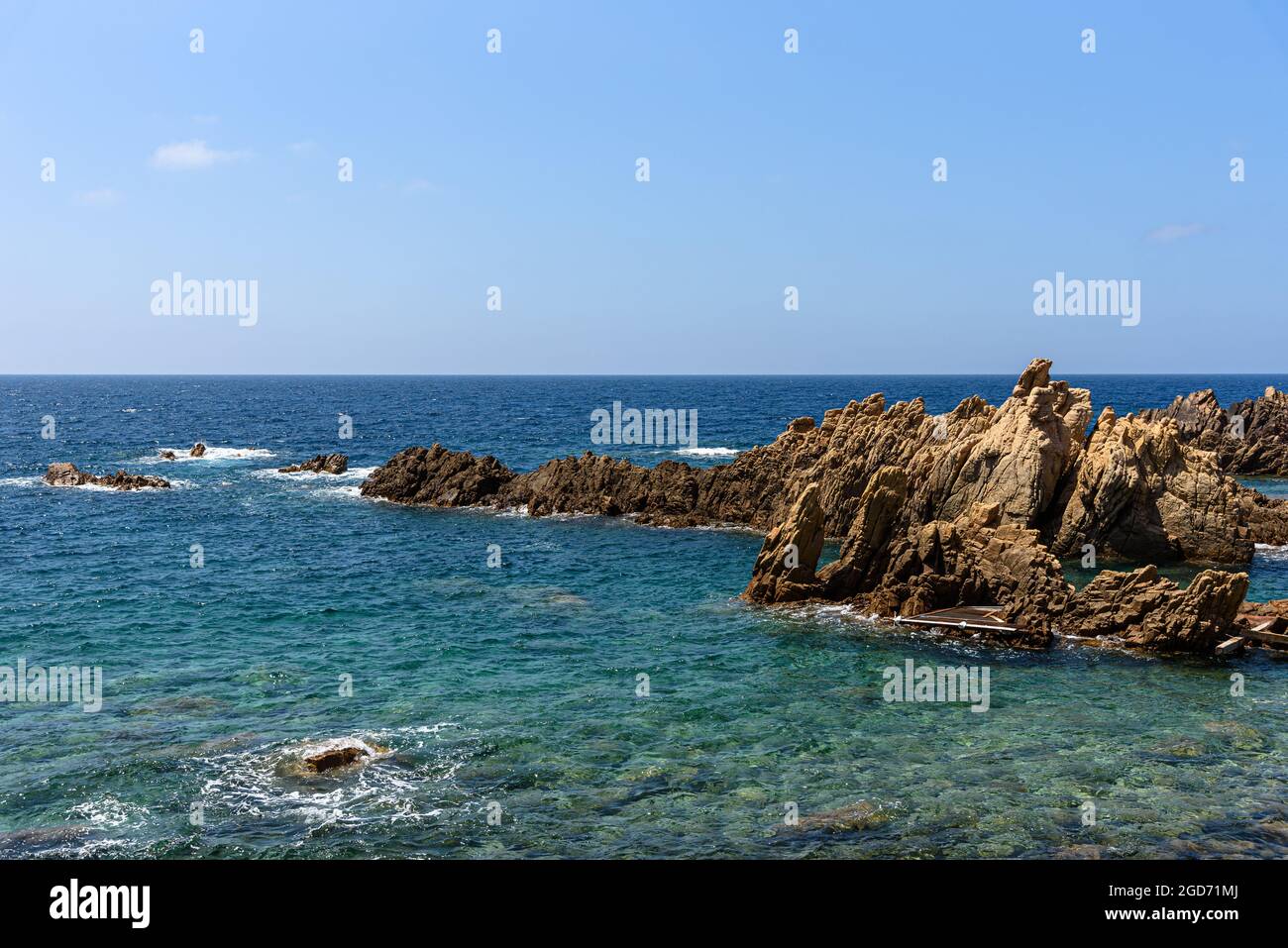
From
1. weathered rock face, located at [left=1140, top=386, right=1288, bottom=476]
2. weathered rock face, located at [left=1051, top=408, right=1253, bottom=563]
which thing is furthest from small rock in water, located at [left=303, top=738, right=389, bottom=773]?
weathered rock face, located at [left=1140, top=386, right=1288, bottom=476]

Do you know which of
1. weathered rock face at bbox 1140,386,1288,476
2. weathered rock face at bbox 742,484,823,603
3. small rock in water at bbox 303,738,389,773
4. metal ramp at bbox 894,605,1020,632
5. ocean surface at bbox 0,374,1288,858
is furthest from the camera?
weathered rock face at bbox 1140,386,1288,476

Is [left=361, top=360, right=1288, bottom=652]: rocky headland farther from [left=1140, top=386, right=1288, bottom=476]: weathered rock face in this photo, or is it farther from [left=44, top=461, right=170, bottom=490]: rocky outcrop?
[left=1140, top=386, right=1288, bottom=476]: weathered rock face

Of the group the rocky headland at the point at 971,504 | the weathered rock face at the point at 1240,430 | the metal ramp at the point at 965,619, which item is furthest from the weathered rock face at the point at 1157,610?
the weathered rock face at the point at 1240,430

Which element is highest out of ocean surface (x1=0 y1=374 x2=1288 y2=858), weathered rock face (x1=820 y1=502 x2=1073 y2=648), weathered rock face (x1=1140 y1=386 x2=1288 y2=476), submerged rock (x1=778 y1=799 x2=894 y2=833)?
weathered rock face (x1=1140 y1=386 x2=1288 y2=476)

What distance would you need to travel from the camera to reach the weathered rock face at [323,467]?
9438 cm

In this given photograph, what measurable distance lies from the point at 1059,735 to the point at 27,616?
43.0 meters

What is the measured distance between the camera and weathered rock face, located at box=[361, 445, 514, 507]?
249ft

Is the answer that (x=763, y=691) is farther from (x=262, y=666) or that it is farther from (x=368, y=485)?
(x=368, y=485)

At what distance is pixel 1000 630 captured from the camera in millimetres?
38406

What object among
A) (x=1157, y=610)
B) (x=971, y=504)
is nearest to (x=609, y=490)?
(x=971, y=504)

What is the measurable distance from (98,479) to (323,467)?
1959 cm

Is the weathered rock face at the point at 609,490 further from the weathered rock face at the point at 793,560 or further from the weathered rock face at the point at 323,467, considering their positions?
the weathered rock face at the point at 323,467

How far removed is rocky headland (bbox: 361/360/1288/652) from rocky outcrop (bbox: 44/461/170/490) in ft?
64.7

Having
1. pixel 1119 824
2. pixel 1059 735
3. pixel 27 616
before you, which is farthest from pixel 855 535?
pixel 27 616
